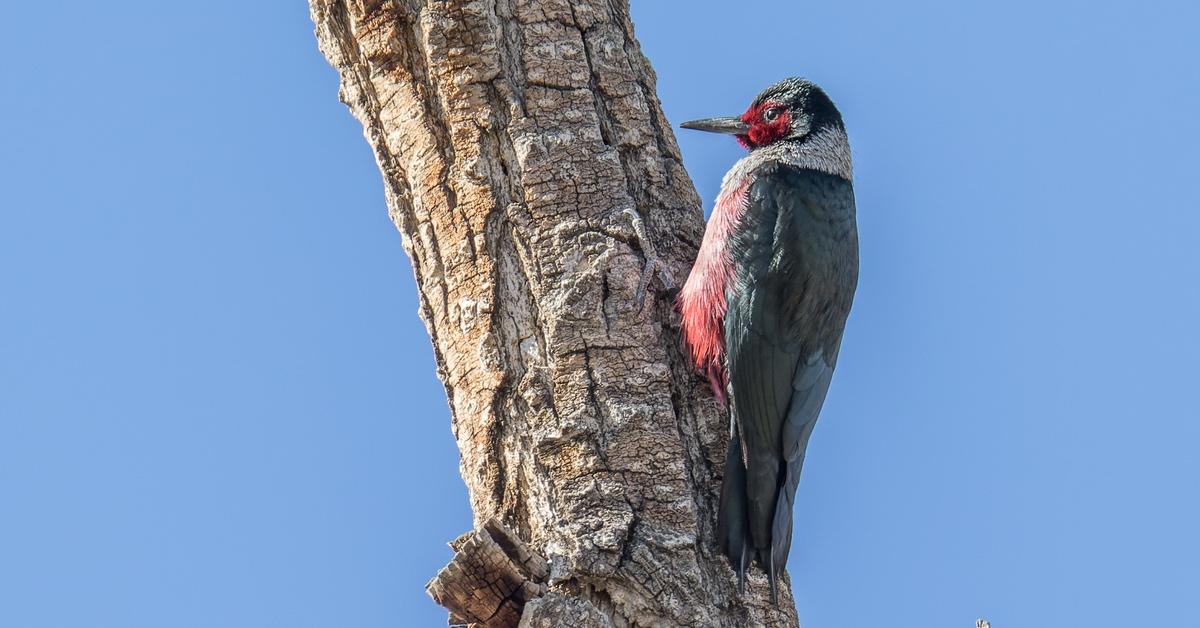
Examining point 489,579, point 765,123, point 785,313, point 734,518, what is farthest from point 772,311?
point 489,579

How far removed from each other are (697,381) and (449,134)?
1026 mm

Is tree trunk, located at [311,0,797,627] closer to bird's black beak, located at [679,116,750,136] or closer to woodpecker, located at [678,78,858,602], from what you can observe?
woodpecker, located at [678,78,858,602]

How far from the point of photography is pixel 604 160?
3805 millimetres

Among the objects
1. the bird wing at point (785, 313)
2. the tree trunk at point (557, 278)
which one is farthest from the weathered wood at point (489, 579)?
the bird wing at point (785, 313)

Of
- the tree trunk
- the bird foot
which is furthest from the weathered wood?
the bird foot

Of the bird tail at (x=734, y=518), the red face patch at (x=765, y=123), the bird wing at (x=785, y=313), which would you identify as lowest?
the bird tail at (x=734, y=518)

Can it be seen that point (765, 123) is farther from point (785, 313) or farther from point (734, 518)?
point (734, 518)

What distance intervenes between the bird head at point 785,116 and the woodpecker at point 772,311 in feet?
0.05

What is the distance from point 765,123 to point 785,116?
81mm

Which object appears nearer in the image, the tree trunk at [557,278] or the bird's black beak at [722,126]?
the tree trunk at [557,278]

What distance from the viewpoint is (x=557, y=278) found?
3.63 metres

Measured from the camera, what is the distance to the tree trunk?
128 inches

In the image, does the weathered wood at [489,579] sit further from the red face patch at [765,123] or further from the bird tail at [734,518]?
the red face patch at [765,123]

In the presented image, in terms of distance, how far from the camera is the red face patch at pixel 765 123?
16.3 ft
